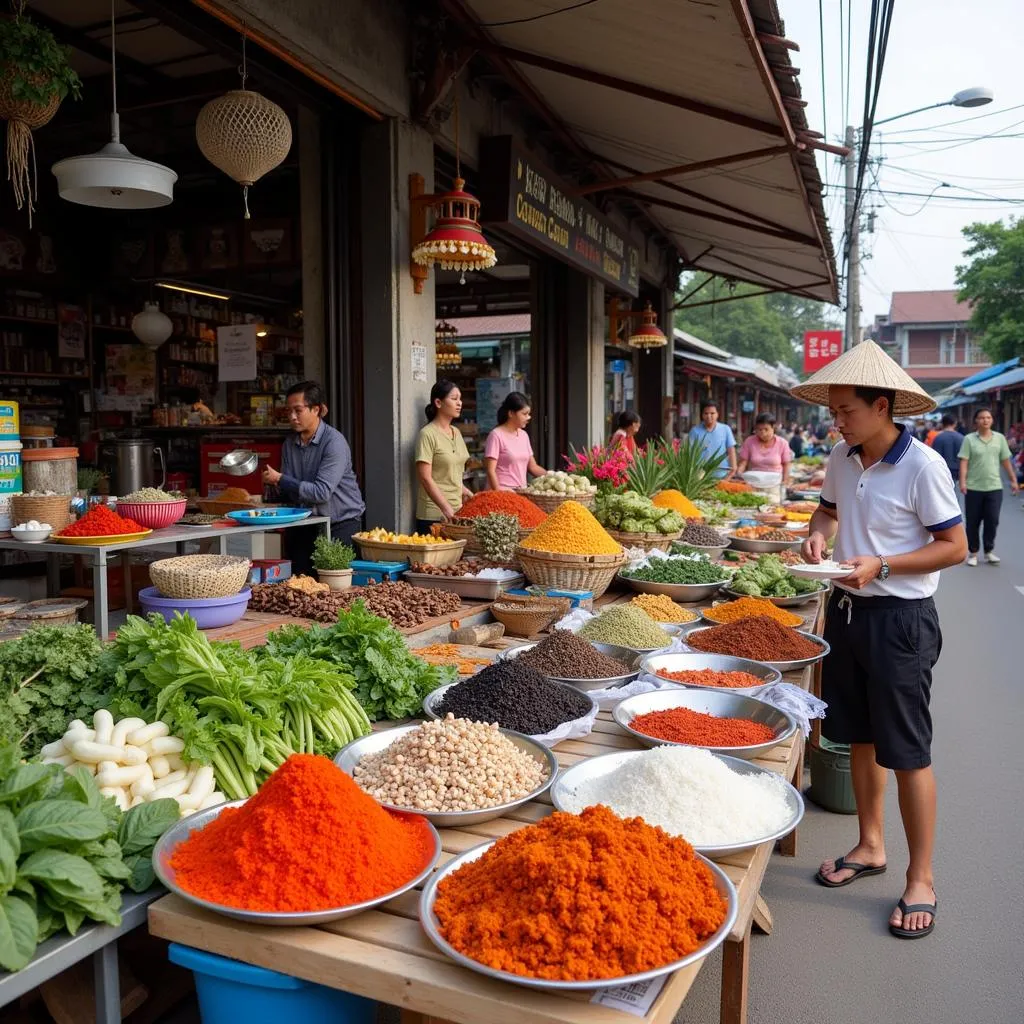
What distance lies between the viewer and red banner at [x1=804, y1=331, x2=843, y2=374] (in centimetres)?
2077

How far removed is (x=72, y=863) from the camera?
146 centimetres

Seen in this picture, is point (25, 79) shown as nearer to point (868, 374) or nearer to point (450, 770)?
point (450, 770)

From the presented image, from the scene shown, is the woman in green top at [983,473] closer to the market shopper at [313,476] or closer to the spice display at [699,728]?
the market shopper at [313,476]

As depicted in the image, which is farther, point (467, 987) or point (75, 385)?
point (75, 385)

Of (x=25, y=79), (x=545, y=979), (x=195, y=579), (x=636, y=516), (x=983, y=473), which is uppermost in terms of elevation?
(x=25, y=79)

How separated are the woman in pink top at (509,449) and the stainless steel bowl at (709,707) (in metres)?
3.85

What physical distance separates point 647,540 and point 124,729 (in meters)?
3.36

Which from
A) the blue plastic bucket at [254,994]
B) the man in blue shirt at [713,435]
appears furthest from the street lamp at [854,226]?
the blue plastic bucket at [254,994]

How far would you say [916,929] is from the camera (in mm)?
2824

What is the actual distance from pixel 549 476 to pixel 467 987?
4.41 m

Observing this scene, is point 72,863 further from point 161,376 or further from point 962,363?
point 962,363

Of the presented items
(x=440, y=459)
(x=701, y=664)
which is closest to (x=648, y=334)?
(x=440, y=459)

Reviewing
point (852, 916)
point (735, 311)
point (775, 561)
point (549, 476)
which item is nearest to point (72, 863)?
point (852, 916)

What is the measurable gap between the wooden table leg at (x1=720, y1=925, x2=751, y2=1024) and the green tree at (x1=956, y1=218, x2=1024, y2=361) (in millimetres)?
35117
